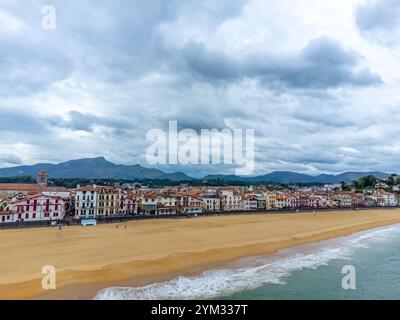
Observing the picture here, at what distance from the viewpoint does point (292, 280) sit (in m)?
18.7

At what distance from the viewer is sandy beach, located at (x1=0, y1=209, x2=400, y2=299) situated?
57.5 ft

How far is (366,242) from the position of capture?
33.4 m

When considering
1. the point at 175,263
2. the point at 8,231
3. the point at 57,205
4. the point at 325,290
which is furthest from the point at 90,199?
the point at 325,290

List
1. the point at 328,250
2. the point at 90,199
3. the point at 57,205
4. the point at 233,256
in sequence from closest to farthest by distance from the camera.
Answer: the point at 233,256
the point at 328,250
the point at 57,205
the point at 90,199
